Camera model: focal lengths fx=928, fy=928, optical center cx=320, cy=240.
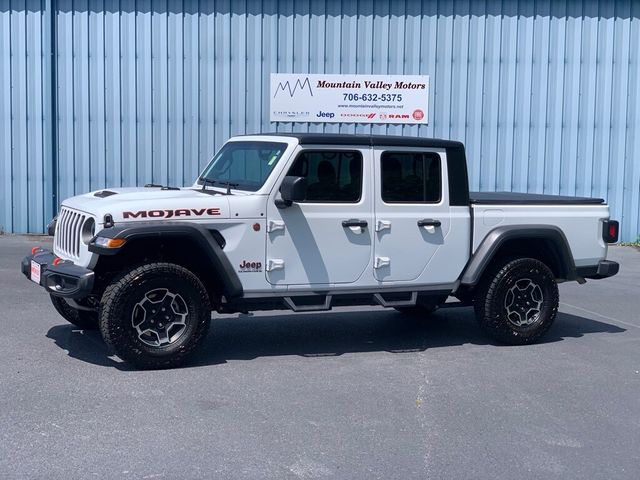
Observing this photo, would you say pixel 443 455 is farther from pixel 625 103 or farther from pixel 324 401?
pixel 625 103

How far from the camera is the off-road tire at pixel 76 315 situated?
27.5ft

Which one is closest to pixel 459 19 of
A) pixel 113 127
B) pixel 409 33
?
pixel 409 33

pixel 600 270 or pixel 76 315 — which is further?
pixel 600 270

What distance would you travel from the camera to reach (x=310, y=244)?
303 inches

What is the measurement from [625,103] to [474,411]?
39.0 ft

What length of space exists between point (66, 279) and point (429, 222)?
3112mm

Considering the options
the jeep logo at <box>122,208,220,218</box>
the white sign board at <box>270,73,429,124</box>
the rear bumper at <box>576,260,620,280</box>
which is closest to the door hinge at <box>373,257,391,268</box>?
the jeep logo at <box>122,208,220,218</box>

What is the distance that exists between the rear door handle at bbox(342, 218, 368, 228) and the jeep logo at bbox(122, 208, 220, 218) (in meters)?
1.12

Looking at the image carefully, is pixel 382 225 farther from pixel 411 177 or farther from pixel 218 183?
pixel 218 183

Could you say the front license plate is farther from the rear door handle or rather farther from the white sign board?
the white sign board

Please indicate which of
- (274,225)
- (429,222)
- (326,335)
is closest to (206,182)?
(274,225)

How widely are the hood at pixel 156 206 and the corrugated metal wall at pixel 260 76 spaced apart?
29.0 ft

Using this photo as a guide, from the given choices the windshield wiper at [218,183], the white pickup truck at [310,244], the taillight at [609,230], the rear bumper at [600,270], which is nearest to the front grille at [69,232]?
the white pickup truck at [310,244]

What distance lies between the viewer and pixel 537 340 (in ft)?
28.6
